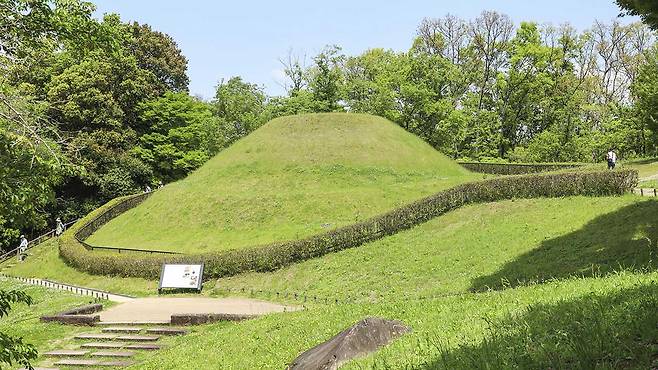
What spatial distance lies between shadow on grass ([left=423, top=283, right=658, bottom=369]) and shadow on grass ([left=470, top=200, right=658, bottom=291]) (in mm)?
9272

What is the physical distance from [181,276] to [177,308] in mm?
4756

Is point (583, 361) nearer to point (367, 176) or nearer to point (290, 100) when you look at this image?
point (367, 176)

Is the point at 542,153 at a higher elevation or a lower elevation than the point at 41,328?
higher

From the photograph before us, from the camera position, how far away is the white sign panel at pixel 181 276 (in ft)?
90.6

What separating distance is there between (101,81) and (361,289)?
4458cm

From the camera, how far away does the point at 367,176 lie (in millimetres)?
42812

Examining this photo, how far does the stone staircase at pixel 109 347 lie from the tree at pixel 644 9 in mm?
17080

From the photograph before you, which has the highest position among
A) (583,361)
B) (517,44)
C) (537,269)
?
(517,44)

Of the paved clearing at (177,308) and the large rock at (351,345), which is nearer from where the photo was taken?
the large rock at (351,345)

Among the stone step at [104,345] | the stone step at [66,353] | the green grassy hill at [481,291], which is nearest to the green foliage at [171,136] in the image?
the green grassy hill at [481,291]

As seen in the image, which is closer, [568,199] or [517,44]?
[568,199]

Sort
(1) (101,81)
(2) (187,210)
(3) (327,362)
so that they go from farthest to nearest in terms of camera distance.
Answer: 1. (1) (101,81)
2. (2) (187,210)
3. (3) (327,362)

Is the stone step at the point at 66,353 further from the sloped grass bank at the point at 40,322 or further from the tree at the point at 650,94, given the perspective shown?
the tree at the point at 650,94

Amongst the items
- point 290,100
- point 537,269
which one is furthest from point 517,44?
point 537,269
